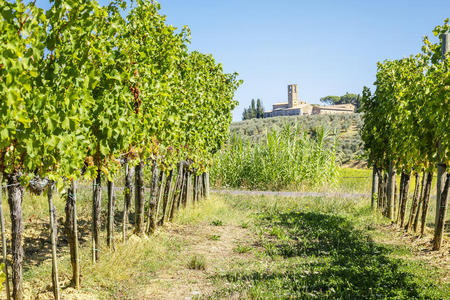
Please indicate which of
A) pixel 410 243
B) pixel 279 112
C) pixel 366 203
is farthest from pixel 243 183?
pixel 279 112

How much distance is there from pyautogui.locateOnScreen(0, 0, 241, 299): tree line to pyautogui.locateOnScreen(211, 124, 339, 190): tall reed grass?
9.45m

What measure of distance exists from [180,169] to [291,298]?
597 cm

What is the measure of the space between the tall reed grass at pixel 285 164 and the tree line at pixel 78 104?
9.45 meters

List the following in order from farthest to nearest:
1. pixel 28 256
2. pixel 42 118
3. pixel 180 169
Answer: pixel 180 169 < pixel 28 256 < pixel 42 118

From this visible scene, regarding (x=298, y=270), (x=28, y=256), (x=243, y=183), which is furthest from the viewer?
(x=243, y=183)

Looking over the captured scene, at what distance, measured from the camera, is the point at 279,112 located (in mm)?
137125

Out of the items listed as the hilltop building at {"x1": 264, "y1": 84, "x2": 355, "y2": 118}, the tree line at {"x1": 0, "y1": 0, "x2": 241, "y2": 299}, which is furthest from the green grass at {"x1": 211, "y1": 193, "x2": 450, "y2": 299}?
the hilltop building at {"x1": 264, "y1": 84, "x2": 355, "y2": 118}

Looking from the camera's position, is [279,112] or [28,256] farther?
[279,112]

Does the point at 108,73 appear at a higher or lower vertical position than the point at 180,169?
higher

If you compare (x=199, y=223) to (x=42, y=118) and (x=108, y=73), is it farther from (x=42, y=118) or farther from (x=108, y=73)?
(x=42, y=118)

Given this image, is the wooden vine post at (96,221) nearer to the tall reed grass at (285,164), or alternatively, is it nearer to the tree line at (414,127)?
the tree line at (414,127)

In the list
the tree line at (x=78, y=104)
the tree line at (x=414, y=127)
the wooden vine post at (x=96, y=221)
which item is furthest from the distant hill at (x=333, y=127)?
the wooden vine post at (x=96, y=221)

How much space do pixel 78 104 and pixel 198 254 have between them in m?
4.18

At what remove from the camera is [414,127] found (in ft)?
28.6
